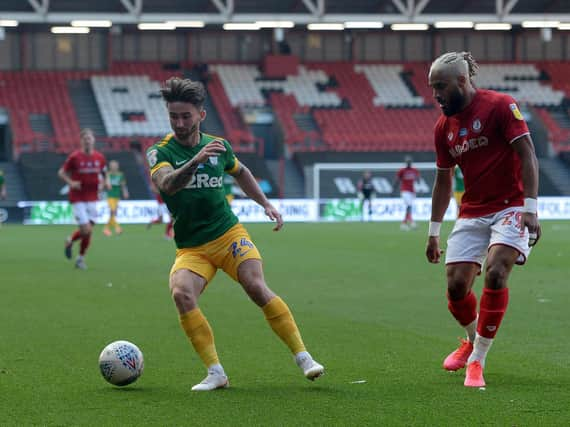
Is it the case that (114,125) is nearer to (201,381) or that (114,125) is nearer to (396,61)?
(396,61)

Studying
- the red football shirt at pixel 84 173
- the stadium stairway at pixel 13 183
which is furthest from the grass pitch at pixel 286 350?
the stadium stairway at pixel 13 183

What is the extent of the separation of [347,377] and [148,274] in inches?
394

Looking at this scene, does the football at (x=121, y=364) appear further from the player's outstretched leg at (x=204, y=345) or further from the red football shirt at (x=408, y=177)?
the red football shirt at (x=408, y=177)

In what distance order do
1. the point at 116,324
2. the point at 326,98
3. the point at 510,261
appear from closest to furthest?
the point at 510,261
the point at 116,324
the point at 326,98

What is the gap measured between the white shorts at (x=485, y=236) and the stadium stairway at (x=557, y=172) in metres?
39.1

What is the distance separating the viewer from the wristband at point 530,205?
6.78 meters

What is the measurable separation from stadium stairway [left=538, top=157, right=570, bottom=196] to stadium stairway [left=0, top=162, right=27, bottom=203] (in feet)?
69.4

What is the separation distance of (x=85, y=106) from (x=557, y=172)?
20.9 m

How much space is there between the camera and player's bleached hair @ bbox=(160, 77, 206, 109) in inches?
272

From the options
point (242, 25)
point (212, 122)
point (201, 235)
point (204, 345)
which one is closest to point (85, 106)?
point (212, 122)

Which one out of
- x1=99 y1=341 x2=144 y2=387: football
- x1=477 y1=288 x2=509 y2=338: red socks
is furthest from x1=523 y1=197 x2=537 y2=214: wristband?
x1=99 y1=341 x2=144 y2=387: football

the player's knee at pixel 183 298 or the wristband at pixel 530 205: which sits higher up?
the wristband at pixel 530 205

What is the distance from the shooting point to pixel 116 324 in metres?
10.8

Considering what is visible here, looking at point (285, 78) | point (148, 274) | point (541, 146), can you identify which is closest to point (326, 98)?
point (285, 78)
